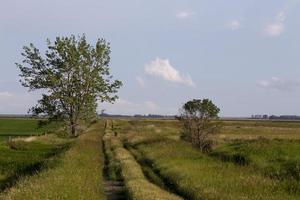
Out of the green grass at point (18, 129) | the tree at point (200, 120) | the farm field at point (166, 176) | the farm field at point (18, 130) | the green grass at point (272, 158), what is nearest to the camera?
the farm field at point (166, 176)

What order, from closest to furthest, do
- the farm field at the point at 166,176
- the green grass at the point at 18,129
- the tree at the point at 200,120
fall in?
the farm field at the point at 166,176 < the tree at the point at 200,120 < the green grass at the point at 18,129

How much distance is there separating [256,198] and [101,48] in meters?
56.8

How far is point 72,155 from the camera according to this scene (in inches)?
1273

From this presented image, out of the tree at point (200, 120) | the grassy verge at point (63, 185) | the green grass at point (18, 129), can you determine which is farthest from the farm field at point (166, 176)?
the green grass at point (18, 129)

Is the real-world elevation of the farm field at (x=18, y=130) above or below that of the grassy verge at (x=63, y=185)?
above

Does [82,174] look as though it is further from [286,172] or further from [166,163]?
[286,172]

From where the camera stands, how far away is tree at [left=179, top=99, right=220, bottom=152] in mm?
44750

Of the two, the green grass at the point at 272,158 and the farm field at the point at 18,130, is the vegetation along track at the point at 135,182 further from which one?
the farm field at the point at 18,130

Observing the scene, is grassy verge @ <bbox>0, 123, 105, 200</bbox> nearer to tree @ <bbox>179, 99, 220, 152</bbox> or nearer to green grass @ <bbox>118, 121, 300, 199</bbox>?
green grass @ <bbox>118, 121, 300, 199</bbox>

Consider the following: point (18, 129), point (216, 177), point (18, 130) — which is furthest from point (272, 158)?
point (18, 129)

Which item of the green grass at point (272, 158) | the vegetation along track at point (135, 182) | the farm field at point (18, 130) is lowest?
the vegetation along track at point (135, 182)

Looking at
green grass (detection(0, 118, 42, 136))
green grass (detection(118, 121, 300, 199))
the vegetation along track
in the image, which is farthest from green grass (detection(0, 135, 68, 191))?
green grass (detection(0, 118, 42, 136))

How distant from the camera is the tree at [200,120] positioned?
147ft

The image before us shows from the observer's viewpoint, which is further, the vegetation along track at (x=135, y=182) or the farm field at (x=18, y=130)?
the farm field at (x=18, y=130)
